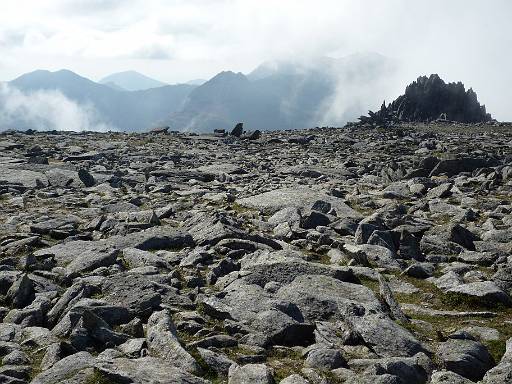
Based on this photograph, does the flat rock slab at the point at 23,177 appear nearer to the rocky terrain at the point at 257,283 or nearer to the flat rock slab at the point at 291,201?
the rocky terrain at the point at 257,283

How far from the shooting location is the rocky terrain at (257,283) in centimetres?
972

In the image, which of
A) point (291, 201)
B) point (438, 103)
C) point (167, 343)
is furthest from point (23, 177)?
point (438, 103)

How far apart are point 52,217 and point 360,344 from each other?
1604 centimetres

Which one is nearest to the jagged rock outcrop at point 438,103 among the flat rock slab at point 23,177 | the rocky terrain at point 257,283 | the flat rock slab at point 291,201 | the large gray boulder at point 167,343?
the rocky terrain at point 257,283

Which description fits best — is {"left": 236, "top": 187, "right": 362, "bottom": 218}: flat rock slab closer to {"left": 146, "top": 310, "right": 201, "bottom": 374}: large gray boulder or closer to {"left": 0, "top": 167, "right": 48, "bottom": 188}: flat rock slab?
{"left": 146, "top": 310, "right": 201, "bottom": 374}: large gray boulder

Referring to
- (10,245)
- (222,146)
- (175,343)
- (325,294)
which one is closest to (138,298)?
(175,343)

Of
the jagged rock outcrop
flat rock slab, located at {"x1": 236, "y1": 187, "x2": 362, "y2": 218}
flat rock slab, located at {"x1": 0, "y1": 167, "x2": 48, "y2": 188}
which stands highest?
the jagged rock outcrop

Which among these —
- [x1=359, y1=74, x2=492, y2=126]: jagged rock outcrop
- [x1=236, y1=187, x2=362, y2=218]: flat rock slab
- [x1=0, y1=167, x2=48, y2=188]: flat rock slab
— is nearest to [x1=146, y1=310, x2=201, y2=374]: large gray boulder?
[x1=236, y1=187, x2=362, y2=218]: flat rock slab

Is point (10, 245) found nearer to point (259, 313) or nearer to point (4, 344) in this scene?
point (4, 344)

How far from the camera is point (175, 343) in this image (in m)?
10.2

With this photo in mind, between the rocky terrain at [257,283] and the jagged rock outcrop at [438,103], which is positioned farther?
the jagged rock outcrop at [438,103]

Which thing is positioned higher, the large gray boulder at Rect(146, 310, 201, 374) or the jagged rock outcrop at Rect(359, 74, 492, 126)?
the jagged rock outcrop at Rect(359, 74, 492, 126)

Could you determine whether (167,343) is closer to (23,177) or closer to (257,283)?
(257,283)

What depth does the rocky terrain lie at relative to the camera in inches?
383
